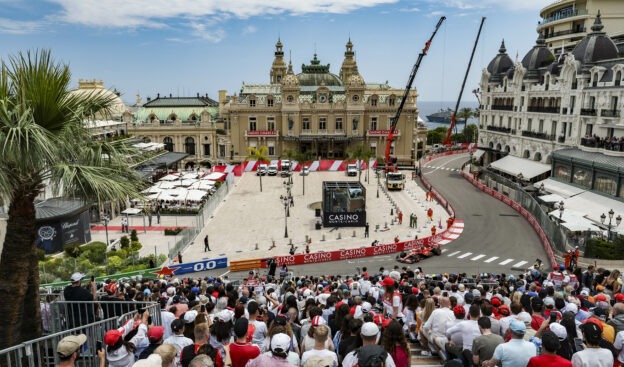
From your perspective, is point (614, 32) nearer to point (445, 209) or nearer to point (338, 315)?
point (445, 209)

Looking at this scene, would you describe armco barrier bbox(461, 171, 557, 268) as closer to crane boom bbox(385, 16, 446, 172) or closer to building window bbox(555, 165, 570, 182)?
building window bbox(555, 165, 570, 182)

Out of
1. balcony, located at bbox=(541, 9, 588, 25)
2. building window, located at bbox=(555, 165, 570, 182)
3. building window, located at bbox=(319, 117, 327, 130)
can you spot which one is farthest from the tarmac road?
balcony, located at bbox=(541, 9, 588, 25)

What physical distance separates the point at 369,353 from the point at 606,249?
29.5 meters

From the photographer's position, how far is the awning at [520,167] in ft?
170

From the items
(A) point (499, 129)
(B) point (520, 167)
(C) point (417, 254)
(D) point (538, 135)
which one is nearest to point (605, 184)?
(B) point (520, 167)

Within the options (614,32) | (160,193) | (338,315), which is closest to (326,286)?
(338,315)

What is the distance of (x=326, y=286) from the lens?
1814cm

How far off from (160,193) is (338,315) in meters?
37.9

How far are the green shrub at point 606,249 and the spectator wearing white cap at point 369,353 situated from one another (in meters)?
28.8

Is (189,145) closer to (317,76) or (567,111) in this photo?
(317,76)

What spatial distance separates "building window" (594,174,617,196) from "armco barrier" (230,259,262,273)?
30.9 meters

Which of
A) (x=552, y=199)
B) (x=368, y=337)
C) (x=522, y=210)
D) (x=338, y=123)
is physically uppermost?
(x=338, y=123)

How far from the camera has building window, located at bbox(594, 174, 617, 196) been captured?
128 feet

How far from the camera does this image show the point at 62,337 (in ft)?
30.5
